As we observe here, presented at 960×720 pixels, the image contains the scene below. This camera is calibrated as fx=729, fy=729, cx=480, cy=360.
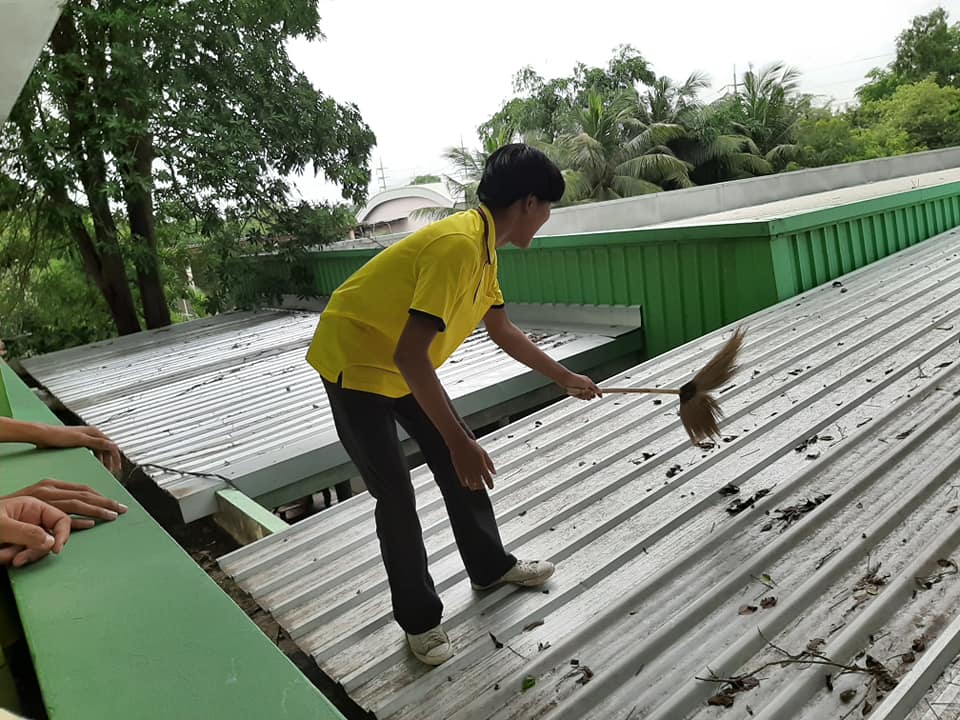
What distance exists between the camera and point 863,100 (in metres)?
28.5

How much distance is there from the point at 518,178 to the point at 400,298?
0.42 meters

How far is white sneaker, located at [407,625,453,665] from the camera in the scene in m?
1.97

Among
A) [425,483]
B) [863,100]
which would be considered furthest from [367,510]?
[863,100]

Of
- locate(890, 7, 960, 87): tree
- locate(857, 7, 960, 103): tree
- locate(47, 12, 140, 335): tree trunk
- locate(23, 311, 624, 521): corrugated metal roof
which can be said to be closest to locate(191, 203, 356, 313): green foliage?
locate(47, 12, 140, 335): tree trunk

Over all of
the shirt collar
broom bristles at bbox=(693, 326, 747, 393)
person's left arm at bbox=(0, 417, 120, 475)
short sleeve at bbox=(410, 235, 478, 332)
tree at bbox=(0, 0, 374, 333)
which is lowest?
broom bristles at bbox=(693, 326, 747, 393)

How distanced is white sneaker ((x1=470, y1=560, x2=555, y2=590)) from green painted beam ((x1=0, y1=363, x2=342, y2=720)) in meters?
0.85

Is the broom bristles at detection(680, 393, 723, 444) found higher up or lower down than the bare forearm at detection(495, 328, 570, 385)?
lower down

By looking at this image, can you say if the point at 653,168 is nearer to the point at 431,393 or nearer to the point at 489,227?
the point at 489,227

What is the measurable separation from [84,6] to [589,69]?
1824 cm

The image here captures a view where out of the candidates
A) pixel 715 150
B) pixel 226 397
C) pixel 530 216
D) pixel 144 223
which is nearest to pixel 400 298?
pixel 530 216

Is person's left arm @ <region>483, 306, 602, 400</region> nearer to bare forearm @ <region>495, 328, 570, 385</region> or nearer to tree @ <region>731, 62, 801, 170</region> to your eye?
bare forearm @ <region>495, 328, 570, 385</region>

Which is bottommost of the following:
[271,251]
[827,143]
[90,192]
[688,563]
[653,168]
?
[688,563]

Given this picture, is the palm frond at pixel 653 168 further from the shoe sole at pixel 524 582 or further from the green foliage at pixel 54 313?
the shoe sole at pixel 524 582

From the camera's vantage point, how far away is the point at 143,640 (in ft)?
5.25
